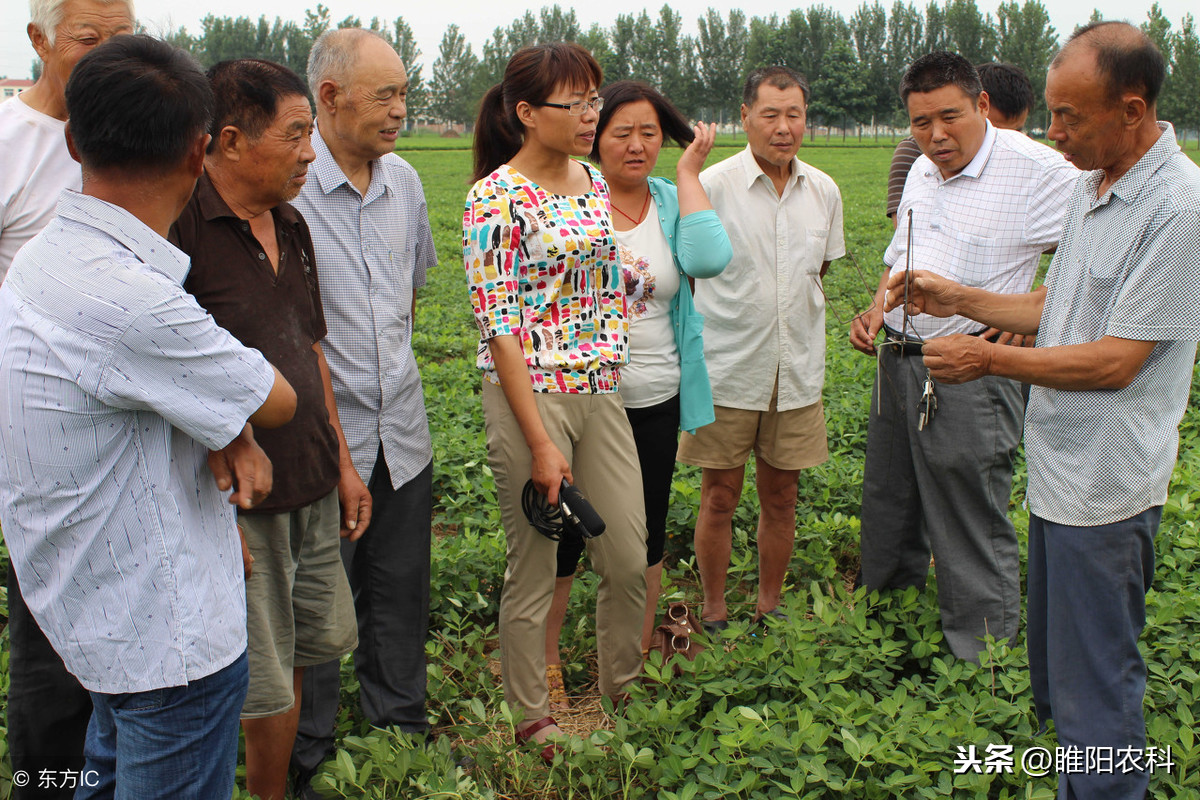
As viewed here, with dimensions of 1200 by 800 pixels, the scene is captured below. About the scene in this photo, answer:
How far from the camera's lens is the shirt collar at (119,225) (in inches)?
64.5

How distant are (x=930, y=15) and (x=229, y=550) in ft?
314

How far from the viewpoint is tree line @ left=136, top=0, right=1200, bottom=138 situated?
76.5 meters

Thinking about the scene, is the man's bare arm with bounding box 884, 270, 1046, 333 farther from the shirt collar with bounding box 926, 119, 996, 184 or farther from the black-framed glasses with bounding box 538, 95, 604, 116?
the black-framed glasses with bounding box 538, 95, 604, 116

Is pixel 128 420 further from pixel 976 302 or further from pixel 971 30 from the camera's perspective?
pixel 971 30

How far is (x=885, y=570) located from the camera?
3646 millimetres

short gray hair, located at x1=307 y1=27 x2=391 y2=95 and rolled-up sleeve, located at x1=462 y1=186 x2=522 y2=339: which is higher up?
short gray hair, located at x1=307 y1=27 x2=391 y2=95

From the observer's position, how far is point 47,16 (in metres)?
2.45

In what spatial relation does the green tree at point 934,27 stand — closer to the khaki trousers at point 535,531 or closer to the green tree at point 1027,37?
the green tree at point 1027,37

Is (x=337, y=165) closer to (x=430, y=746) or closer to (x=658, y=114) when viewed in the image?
(x=658, y=114)

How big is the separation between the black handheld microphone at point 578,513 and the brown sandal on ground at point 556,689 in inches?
32.3

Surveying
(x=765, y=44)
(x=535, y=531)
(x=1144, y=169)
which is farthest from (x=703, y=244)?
(x=765, y=44)

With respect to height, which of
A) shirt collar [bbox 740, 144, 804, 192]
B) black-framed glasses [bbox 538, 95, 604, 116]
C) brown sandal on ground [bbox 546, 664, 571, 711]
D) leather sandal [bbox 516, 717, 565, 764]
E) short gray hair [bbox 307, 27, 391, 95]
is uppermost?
short gray hair [bbox 307, 27, 391, 95]

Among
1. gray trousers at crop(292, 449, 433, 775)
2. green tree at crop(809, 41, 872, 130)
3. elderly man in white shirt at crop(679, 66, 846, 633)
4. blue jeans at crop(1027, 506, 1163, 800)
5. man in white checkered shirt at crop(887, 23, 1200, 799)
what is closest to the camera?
man in white checkered shirt at crop(887, 23, 1200, 799)

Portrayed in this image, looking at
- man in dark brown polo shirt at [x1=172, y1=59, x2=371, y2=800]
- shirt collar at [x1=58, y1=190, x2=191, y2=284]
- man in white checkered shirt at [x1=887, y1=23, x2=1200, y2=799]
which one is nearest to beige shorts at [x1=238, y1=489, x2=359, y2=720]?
man in dark brown polo shirt at [x1=172, y1=59, x2=371, y2=800]
